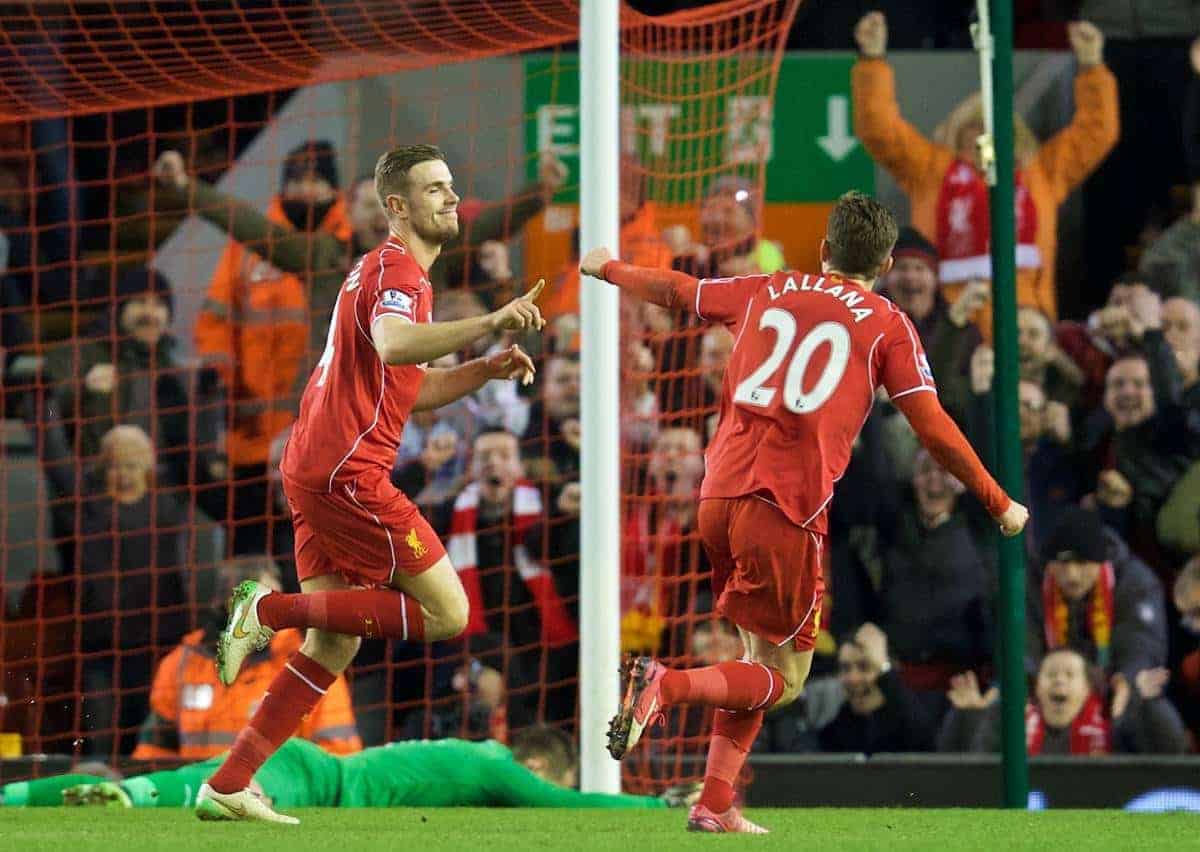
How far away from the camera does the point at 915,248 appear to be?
9.13 meters

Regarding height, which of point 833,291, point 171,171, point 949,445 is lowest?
point 949,445

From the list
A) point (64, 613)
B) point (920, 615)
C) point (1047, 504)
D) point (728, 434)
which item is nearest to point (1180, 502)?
point (1047, 504)

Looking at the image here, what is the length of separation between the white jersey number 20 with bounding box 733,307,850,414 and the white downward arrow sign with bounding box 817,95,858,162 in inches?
200

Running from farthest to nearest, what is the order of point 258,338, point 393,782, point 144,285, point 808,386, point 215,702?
point 144,285 < point 258,338 < point 215,702 < point 393,782 < point 808,386

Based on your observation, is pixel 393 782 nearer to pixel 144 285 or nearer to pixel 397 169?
pixel 397 169

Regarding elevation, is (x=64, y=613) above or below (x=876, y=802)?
above

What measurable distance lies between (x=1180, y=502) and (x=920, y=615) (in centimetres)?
119

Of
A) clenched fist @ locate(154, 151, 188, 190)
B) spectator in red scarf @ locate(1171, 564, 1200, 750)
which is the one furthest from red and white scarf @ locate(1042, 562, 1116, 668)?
clenched fist @ locate(154, 151, 188, 190)

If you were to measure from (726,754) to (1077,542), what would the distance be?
3.53 meters

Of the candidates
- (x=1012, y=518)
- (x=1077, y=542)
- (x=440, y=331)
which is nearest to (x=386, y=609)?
(x=440, y=331)

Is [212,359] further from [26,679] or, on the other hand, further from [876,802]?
[876,802]

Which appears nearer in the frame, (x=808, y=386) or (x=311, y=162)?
(x=808, y=386)

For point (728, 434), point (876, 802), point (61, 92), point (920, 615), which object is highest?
point (61, 92)

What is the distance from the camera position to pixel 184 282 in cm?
955
